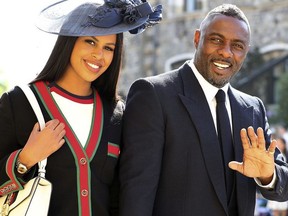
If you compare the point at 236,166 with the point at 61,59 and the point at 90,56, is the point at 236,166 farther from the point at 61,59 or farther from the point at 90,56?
the point at 61,59

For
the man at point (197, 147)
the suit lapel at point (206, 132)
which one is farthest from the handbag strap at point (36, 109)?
the suit lapel at point (206, 132)

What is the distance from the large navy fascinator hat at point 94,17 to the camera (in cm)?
383

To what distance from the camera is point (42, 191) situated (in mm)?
3541

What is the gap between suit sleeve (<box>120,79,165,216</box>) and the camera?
12.3ft

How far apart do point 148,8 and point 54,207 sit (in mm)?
1264

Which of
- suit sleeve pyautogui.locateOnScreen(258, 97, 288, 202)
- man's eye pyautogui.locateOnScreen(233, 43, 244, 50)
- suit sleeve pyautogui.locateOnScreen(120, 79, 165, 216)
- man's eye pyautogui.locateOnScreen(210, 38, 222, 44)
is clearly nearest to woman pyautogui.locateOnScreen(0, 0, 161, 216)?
suit sleeve pyautogui.locateOnScreen(120, 79, 165, 216)

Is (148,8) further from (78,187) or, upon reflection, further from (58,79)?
(78,187)

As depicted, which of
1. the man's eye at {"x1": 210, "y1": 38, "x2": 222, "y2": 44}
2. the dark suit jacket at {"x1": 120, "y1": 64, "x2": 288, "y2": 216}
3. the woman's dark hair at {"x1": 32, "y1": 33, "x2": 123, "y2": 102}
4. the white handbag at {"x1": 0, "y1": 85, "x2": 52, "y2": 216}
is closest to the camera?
the white handbag at {"x1": 0, "y1": 85, "x2": 52, "y2": 216}

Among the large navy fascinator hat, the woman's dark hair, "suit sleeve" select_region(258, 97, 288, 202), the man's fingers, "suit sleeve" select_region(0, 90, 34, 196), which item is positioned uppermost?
the large navy fascinator hat

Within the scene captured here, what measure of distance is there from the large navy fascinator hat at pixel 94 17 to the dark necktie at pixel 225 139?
2.22 feet

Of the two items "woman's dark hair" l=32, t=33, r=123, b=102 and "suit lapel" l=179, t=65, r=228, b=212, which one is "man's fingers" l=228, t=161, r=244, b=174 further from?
"woman's dark hair" l=32, t=33, r=123, b=102

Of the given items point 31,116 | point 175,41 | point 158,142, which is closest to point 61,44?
point 31,116

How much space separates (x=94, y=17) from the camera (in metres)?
3.87

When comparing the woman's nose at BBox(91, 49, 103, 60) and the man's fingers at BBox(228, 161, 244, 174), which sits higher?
the woman's nose at BBox(91, 49, 103, 60)
